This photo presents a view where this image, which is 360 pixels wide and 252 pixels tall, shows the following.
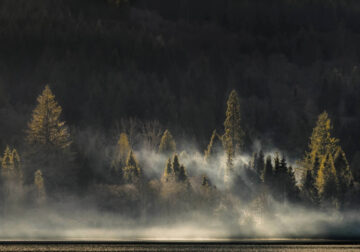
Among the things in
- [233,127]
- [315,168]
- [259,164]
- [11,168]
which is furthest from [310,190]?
[11,168]

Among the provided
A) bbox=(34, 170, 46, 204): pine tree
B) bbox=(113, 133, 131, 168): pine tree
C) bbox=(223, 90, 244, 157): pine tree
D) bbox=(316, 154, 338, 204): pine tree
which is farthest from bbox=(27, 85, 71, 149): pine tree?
bbox=(223, 90, 244, 157): pine tree

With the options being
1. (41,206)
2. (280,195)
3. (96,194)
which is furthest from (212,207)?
(41,206)

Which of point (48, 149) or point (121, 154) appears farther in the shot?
point (121, 154)

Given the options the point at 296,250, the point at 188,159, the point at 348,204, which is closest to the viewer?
the point at 296,250

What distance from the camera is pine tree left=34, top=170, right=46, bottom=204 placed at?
12838cm

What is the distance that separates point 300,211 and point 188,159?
49.6 meters

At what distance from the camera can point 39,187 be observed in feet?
425

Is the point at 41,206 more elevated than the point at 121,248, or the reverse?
the point at 41,206

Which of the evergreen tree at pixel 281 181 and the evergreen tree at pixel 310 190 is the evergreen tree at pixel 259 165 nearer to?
the evergreen tree at pixel 281 181

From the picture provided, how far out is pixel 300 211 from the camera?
12912 cm

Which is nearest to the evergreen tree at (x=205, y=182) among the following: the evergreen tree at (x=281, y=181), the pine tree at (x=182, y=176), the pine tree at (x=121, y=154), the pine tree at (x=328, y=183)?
the pine tree at (x=182, y=176)

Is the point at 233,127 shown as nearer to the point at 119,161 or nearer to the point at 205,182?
the point at 205,182

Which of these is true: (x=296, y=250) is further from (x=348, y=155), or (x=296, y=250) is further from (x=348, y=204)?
(x=348, y=155)

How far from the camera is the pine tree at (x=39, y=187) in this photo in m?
128
